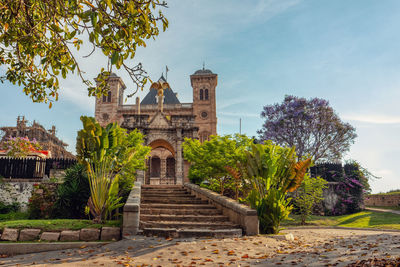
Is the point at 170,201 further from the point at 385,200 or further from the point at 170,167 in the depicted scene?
the point at 170,167

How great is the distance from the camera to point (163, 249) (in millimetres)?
6449

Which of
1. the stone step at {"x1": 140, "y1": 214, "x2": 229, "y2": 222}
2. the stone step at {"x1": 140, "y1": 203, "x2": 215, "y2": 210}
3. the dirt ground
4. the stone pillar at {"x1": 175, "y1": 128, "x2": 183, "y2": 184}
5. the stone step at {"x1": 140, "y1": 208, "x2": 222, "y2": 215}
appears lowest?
the dirt ground

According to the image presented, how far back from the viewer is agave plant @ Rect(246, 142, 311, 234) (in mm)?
8328

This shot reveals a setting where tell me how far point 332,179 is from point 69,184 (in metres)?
17.6

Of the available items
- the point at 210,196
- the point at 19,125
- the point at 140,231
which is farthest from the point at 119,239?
the point at 19,125

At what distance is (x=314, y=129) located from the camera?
25.1 metres

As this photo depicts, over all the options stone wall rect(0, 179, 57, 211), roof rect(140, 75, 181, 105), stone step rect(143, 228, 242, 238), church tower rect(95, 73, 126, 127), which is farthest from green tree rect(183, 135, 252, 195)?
roof rect(140, 75, 181, 105)

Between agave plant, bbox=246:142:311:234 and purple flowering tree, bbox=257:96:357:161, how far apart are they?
1662 cm

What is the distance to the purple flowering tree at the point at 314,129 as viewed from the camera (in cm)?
2495

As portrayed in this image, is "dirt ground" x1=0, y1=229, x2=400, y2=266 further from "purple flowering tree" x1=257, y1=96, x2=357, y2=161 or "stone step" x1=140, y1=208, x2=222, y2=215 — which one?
"purple flowering tree" x1=257, y1=96, x2=357, y2=161

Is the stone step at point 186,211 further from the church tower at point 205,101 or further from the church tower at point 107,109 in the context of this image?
the church tower at point 107,109

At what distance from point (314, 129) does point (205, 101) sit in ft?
75.8

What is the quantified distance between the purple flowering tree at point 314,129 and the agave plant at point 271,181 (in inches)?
654

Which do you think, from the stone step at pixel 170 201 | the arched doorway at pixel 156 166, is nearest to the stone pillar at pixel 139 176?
the stone step at pixel 170 201
